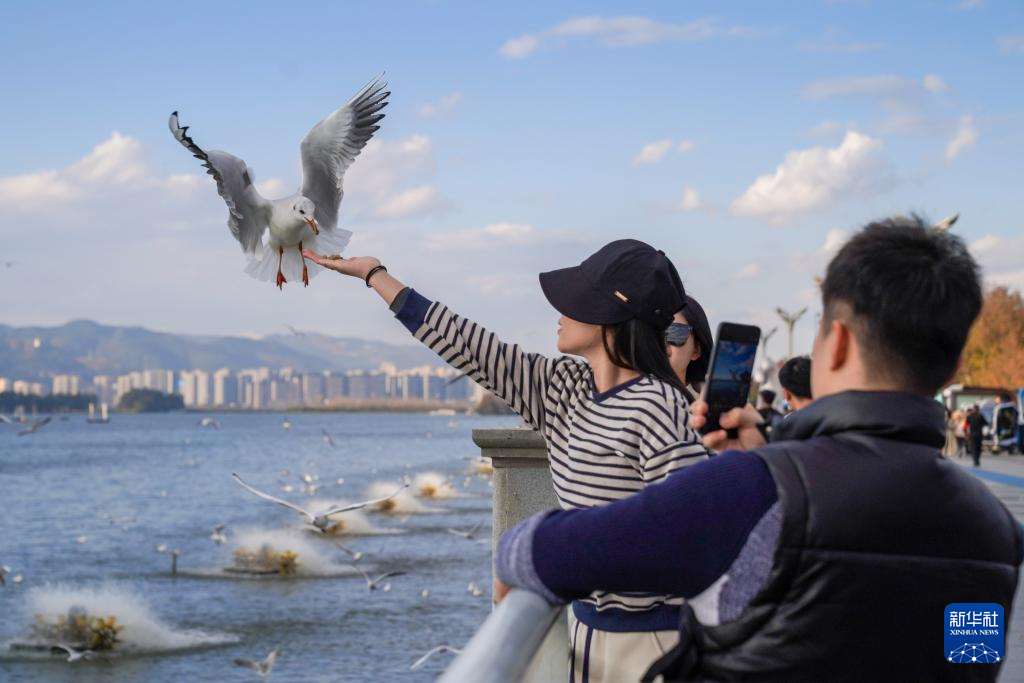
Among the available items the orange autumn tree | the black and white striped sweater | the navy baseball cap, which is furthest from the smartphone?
the orange autumn tree

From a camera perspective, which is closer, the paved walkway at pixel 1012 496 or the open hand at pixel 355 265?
the open hand at pixel 355 265

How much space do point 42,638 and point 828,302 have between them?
22984 millimetres

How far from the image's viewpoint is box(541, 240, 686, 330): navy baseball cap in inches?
121

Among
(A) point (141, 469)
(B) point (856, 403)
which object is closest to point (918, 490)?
(B) point (856, 403)

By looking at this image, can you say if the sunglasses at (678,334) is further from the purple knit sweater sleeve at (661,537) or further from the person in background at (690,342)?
the purple knit sweater sleeve at (661,537)

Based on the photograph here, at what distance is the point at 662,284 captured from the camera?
3074mm

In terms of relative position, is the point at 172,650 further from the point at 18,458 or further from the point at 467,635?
the point at 18,458

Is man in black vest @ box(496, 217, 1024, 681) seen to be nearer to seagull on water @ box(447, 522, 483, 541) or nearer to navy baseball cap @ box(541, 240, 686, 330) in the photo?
navy baseball cap @ box(541, 240, 686, 330)

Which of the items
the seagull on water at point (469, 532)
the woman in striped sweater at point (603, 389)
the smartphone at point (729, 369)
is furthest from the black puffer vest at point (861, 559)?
the seagull on water at point (469, 532)

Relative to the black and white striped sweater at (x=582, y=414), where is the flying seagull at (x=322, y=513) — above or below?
below

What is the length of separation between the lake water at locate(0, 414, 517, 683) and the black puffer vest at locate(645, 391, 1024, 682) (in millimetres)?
17560

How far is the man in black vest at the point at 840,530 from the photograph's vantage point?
1723 mm

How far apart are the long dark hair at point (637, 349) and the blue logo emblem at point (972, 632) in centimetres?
131

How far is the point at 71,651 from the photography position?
21.1 metres
